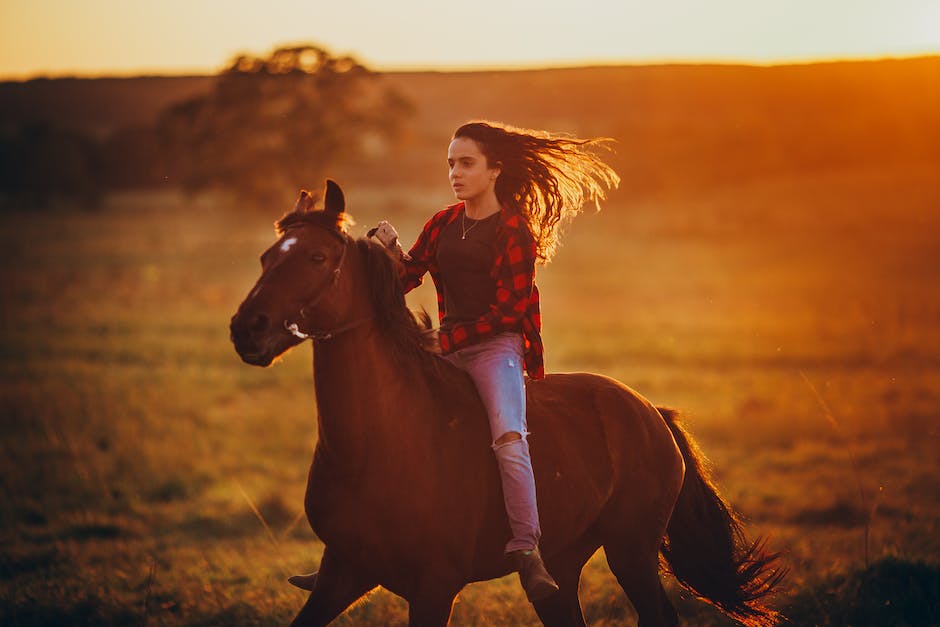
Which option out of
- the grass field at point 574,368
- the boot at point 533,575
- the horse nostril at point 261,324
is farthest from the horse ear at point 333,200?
the grass field at point 574,368

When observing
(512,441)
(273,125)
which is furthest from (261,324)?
(273,125)

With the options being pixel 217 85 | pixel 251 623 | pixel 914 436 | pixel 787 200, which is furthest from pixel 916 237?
pixel 217 85

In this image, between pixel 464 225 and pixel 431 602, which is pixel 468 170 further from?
pixel 431 602

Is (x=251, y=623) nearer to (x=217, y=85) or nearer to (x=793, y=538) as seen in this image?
(x=793, y=538)

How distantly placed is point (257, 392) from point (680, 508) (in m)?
13.8

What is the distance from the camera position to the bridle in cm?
393

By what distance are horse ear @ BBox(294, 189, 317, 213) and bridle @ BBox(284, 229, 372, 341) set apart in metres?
0.22

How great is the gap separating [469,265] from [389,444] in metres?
1.05

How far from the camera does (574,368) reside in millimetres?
19422

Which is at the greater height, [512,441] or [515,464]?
[512,441]

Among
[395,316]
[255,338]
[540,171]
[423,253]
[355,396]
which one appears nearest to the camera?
[255,338]

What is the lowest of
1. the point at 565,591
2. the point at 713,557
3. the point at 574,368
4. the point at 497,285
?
the point at 574,368

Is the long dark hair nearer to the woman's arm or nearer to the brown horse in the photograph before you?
the woman's arm

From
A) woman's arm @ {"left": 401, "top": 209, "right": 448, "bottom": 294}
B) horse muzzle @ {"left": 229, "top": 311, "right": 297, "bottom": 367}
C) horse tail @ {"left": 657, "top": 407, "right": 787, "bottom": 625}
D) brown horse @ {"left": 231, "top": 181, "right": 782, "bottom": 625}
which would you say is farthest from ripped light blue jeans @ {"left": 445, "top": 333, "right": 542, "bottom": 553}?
horse tail @ {"left": 657, "top": 407, "right": 787, "bottom": 625}
